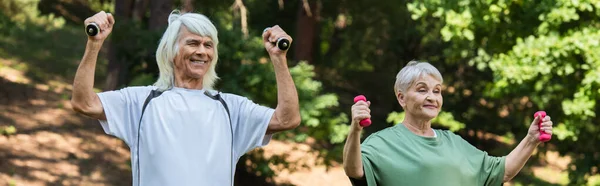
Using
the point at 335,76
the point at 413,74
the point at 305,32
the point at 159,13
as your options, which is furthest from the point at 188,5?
the point at 413,74

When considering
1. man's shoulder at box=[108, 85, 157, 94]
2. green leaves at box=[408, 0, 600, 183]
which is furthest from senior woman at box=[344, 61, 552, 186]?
green leaves at box=[408, 0, 600, 183]

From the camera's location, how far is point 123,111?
11.3 feet

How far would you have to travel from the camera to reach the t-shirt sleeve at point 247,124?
3.52m

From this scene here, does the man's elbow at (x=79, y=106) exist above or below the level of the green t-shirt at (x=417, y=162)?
below

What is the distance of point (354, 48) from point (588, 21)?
7.55 metres

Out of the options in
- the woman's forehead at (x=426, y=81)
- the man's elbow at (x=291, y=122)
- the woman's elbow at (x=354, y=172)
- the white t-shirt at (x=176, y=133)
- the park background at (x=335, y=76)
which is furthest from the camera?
the park background at (x=335, y=76)

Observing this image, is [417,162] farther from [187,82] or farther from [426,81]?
[187,82]

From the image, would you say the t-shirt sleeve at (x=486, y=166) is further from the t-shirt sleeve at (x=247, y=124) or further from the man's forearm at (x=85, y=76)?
the man's forearm at (x=85, y=76)

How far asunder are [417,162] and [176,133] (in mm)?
1083

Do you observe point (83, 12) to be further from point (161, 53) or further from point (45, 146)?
point (161, 53)

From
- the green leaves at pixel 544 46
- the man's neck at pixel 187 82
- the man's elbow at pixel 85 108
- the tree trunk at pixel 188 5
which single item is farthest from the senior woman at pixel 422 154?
the tree trunk at pixel 188 5

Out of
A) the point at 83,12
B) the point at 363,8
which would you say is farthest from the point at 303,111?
the point at 83,12

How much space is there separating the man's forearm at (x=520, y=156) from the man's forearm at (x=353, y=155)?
0.79 meters

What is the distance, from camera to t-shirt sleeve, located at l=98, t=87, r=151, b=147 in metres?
3.39
